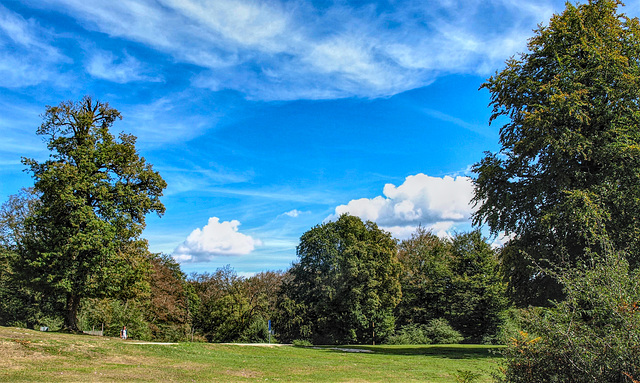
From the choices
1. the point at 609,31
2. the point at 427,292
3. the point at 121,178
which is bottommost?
the point at 427,292

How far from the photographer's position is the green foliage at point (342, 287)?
1512 inches

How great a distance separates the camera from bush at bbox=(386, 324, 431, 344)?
126 feet

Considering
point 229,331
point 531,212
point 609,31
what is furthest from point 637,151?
point 229,331

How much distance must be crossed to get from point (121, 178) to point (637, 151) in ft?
90.2

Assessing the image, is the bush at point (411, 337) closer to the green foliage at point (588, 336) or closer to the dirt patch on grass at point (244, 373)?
the dirt patch on grass at point (244, 373)

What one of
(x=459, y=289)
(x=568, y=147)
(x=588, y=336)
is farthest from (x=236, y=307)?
(x=588, y=336)

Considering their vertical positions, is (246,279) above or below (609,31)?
below

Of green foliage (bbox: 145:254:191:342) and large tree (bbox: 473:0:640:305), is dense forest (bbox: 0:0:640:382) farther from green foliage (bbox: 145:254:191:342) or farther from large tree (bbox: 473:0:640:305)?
green foliage (bbox: 145:254:191:342)

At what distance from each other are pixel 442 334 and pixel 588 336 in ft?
119

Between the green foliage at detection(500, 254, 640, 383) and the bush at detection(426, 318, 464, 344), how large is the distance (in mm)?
35087

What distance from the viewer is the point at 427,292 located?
44.1 meters

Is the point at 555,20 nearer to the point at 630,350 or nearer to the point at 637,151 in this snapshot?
the point at 637,151

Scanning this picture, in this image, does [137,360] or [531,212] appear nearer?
[137,360]

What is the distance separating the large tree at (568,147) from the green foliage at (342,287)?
17.9 meters
